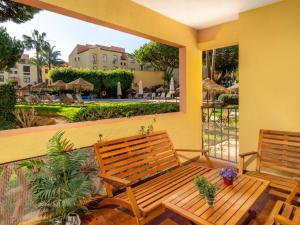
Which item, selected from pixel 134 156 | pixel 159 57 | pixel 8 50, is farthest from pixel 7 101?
pixel 159 57

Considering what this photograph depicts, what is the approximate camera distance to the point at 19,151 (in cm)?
229

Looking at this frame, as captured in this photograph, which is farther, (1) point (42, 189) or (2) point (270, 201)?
(2) point (270, 201)

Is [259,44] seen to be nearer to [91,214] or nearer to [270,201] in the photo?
[270,201]

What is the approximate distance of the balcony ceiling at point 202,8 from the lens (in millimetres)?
3480

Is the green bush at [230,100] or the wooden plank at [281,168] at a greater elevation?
the green bush at [230,100]

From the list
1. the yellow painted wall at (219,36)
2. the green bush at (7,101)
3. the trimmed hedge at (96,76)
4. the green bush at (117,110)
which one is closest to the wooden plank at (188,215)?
the green bush at (117,110)

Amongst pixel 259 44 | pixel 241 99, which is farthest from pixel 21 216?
pixel 259 44

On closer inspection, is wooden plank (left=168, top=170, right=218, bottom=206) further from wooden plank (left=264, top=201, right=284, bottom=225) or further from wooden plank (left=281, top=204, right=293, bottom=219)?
wooden plank (left=281, top=204, right=293, bottom=219)

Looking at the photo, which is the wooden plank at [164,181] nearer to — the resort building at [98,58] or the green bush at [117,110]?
the green bush at [117,110]

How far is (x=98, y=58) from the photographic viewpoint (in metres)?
24.0

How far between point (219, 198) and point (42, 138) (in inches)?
81.5

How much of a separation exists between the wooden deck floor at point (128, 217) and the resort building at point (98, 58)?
Result: 797 inches

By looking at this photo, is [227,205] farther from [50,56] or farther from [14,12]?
[50,56]

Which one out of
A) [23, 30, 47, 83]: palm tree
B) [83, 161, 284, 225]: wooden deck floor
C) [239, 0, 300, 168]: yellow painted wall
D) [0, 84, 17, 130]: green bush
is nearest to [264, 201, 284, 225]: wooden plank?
[83, 161, 284, 225]: wooden deck floor
